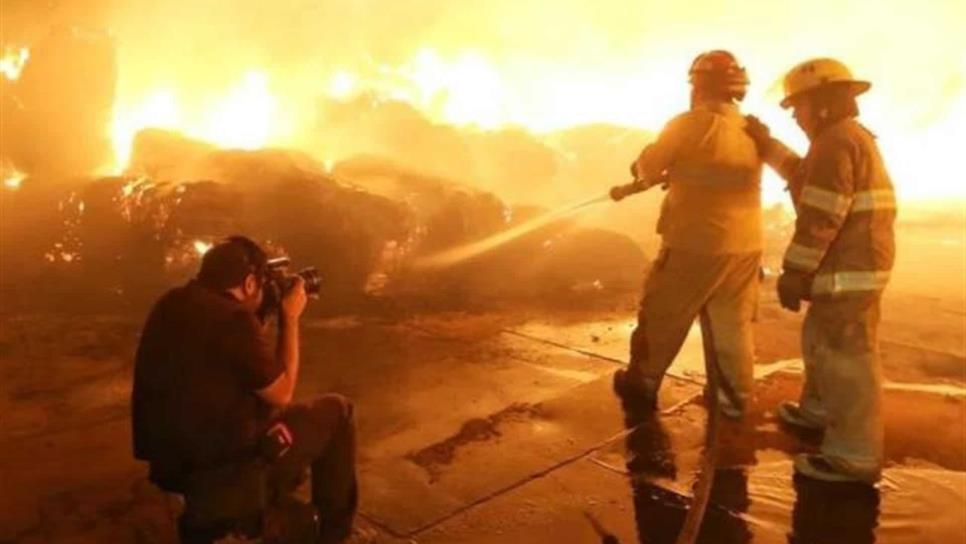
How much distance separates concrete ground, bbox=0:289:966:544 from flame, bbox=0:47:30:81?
5924 millimetres

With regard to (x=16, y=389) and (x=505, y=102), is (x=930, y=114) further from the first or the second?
(x=16, y=389)

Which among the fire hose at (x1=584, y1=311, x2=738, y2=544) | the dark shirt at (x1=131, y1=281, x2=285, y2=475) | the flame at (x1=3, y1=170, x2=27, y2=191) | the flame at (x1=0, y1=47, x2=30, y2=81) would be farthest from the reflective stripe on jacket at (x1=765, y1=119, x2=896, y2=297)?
the flame at (x1=0, y1=47, x2=30, y2=81)

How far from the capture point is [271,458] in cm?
286

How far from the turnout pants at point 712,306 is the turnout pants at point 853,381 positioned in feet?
2.29

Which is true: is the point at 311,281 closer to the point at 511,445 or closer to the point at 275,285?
the point at 275,285

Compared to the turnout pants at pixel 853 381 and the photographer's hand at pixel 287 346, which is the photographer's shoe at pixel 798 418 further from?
the photographer's hand at pixel 287 346

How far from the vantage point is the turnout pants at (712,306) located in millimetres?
4512

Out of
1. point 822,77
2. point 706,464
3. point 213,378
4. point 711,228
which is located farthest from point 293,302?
point 822,77

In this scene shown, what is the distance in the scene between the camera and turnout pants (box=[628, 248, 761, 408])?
4512 millimetres

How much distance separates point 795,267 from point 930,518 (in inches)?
48.7

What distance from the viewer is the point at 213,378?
8.82 ft

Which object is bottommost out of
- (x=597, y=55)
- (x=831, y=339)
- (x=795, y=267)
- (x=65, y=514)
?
(x=65, y=514)

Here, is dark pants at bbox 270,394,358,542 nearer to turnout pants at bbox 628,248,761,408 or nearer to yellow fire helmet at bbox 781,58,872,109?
turnout pants at bbox 628,248,761,408

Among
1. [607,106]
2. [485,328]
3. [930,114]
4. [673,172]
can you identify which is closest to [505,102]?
[607,106]
